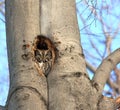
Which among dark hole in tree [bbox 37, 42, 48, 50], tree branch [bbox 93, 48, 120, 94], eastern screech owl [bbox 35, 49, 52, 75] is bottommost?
tree branch [bbox 93, 48, 120, 94]

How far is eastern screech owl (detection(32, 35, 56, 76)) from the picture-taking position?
0.97 meters

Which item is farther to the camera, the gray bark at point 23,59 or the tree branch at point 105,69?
the tree branch at point 105,69

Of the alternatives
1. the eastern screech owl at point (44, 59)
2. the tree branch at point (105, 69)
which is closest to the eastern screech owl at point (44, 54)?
the eastern screech owl at point (44, 59)

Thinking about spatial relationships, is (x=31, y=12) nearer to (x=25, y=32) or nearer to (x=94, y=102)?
(x=25, y=32)

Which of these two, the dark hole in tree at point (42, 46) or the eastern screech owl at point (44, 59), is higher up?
the dark hole in tree at point (42, 46)

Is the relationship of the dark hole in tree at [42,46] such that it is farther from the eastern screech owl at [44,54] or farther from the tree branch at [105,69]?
the tree branch at [105,69]

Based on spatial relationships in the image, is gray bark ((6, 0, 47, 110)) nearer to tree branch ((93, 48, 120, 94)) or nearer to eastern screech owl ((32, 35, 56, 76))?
eastern screech owl ((32, 35, 56, 76))

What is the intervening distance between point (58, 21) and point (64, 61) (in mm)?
133

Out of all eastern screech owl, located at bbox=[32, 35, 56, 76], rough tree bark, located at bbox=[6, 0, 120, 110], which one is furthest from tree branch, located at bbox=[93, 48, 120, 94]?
eastern screech owl, located at bbox=[32, 35, 56, 76]

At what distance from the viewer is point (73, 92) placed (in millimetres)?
880

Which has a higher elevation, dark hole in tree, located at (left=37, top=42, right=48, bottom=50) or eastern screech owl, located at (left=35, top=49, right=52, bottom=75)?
dark hole in tree, located at (left=37, top=42, right=48, bottom=50)

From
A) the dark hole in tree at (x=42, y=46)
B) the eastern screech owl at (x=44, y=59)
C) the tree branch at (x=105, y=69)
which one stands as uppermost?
the dark hole in tree at (x=42, y=46)

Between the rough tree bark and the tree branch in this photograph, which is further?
the tree branch

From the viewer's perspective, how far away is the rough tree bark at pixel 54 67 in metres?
0.88
